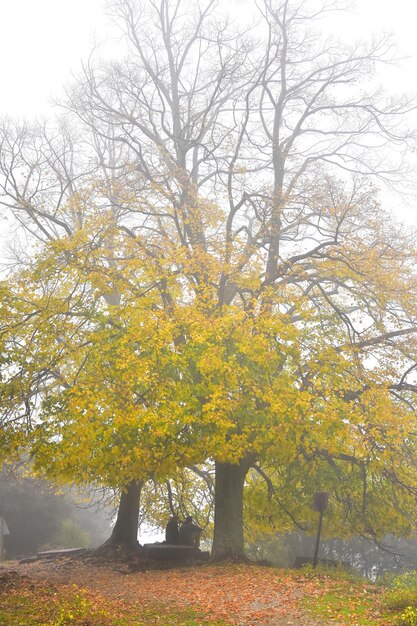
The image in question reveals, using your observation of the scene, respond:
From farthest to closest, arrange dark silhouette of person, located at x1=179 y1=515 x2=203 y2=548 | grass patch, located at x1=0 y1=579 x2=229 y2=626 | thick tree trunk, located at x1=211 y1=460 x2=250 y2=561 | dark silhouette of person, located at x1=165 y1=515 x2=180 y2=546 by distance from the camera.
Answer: dark silhouette of person, located at x1=165 y1=515 x2=180 y2=546
dark silhouette of person, located at x1=179 y1=515 x2=203 y2=548
thick tree trunk, located at x1=211 y1=460 x2=250 y2=561
grass patch, located at x1=0 y1=579 x2=229 y2=626

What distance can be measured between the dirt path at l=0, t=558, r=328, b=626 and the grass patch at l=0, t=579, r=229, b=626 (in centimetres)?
52

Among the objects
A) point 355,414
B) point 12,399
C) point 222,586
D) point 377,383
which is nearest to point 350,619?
point 222,586

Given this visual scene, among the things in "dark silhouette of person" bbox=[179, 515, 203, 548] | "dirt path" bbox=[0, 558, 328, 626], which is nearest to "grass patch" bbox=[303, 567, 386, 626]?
"dirt path" bbox=[0, 558, 328, 626]

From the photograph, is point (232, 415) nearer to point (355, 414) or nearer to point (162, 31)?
point (355, 414)

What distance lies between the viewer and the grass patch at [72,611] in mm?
7723

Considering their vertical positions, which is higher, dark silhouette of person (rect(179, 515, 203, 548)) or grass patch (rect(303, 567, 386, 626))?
dark silhouette of person (rect(179, 515, 203, 548))

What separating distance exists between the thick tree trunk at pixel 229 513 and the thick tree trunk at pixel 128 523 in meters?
4.01

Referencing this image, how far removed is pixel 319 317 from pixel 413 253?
2994mm

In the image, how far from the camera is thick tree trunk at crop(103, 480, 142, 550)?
20016 mm

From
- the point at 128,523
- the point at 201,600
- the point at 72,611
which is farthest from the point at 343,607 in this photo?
the point at 128,523

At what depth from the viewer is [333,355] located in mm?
14352

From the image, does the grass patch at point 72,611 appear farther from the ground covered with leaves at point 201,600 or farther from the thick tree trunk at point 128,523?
the thick tree trunk at point 128,523

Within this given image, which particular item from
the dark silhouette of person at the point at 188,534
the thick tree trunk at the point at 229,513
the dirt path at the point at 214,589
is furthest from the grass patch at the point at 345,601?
the dark silhouette of person at the point at 188,534

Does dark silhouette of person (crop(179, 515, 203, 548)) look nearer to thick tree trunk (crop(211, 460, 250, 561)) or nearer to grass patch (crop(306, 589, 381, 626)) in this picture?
thick tree trunk (crop(211, 460, 250, 561))
